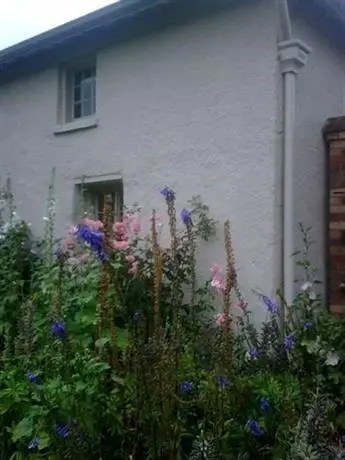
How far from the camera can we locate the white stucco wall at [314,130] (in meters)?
5.98

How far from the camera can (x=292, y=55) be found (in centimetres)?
569

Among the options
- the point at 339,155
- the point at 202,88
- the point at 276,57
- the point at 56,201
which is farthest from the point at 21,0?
the point at 339,155

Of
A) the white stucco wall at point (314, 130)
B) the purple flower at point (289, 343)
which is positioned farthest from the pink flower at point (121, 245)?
the purple flower at point (289, 343)

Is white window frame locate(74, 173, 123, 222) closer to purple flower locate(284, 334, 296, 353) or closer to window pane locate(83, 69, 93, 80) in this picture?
window pane locate(83, 69, 93, 80)

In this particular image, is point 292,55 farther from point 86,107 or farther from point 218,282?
point 86,107

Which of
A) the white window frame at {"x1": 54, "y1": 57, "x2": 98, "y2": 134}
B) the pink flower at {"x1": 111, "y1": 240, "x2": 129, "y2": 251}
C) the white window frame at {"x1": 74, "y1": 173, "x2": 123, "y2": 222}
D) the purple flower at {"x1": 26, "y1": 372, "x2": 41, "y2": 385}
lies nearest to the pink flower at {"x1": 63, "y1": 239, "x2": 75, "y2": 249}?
the white window frame at {"x1": 74, "y1": 173, "x2": 123, "y2": 222}

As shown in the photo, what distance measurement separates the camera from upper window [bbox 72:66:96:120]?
310 inches

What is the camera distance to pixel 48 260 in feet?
21.4

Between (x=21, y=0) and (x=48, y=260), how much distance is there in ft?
20.3

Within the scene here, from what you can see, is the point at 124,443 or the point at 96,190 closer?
the point at 124,443

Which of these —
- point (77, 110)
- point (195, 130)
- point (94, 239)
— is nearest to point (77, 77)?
point (77, 110)

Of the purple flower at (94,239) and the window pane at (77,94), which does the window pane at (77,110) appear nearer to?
the window pane at (77,94)

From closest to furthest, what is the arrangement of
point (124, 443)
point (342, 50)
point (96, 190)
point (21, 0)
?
1. point (124, 443)
2. point (342, 50)
3. point (96, 190)
4. point (21, 0)

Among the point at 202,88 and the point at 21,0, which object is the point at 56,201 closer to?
the point at 202,88
